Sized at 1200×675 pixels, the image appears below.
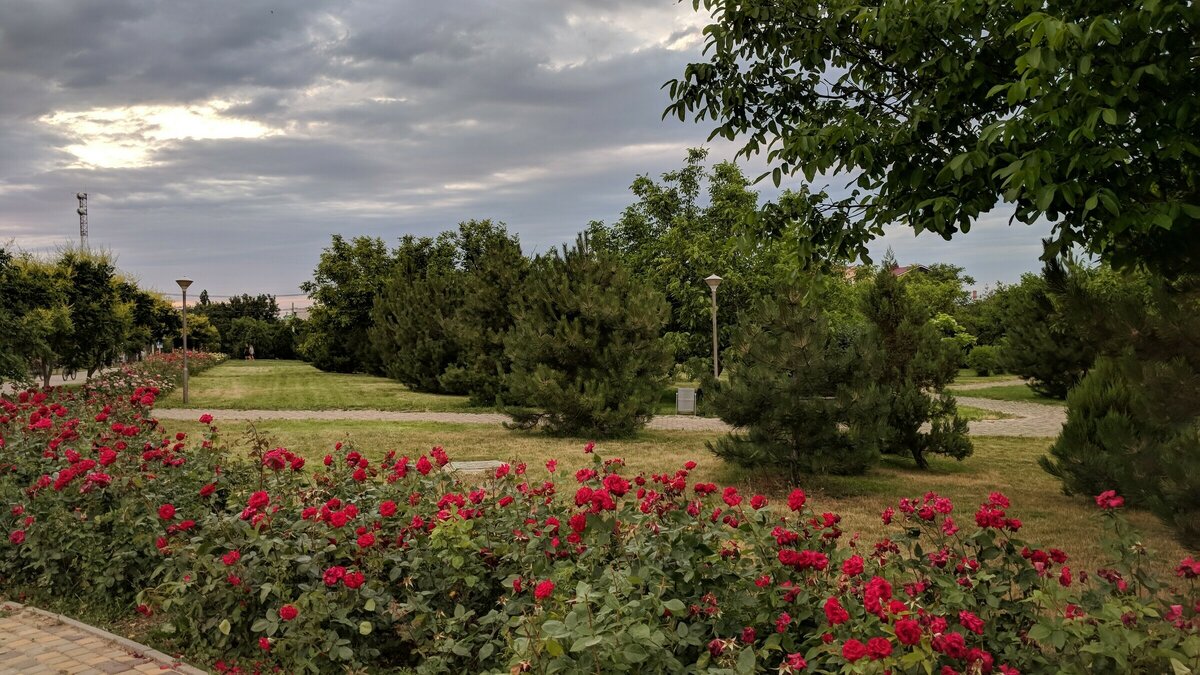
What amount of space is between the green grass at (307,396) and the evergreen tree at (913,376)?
38.6 feet

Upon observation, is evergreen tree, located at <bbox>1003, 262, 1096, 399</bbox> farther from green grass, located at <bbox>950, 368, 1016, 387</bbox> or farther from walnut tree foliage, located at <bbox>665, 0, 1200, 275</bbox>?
walnut tree foliage, located at <bbox>665, 0, 1200, 275</bbox>

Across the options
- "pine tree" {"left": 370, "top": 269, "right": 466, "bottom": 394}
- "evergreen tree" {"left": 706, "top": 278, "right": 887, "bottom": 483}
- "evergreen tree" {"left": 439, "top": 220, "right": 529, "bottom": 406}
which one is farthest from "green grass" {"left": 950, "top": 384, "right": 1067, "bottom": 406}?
"pine tree" {"left": 370, "top": 269, "right": 466, "bottom": 394}

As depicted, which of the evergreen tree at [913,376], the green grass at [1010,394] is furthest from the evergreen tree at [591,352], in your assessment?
the green grass at [1010,394]

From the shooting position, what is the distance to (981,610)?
3189mm

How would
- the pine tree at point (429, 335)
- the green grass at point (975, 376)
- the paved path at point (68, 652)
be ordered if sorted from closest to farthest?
1. the paved path at point (68, 652)
2. the pine tree at point (429, 335)
3. the green grass at point (975, 376)

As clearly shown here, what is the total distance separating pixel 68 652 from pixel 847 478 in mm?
8460

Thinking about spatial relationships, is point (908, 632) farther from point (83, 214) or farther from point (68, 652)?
point (83, 214)

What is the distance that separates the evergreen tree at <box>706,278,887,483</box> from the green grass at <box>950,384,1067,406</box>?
14.6m

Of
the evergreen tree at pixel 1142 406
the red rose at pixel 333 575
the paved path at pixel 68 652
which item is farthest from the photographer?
the evergreen tree at pixel 1142 406

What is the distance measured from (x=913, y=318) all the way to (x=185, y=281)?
63.4ft

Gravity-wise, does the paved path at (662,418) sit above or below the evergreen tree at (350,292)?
below

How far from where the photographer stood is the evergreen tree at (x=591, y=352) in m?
14.4

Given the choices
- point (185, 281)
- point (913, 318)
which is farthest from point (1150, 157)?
point (185, 281)

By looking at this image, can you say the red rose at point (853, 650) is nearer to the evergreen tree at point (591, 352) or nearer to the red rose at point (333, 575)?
the red rose at point (333, 575)
